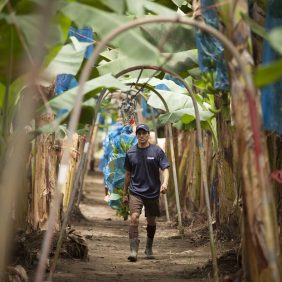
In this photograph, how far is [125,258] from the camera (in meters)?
10.0

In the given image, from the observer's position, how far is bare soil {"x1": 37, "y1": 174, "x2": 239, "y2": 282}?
26.5 feet

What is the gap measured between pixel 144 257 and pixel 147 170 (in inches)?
48.0

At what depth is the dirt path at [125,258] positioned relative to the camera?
8.23 meters

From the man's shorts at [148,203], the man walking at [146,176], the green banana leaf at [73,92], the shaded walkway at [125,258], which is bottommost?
the shaded walkway at [125,258]

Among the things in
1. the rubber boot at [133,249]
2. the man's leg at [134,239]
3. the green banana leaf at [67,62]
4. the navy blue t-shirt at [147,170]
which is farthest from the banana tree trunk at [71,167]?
the green banana leaf at [67,62]

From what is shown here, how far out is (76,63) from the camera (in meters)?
7.02

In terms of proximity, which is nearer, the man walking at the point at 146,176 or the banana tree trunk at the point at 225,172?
the man walking at the point at 146,176

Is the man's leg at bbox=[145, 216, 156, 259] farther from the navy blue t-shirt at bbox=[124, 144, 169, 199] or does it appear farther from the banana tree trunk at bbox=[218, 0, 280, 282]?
the banana tree trunk at bbox=[218, 0, 280, 282]

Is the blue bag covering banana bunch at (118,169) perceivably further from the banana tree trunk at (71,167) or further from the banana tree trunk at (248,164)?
the banana tree trunk at (248,164)

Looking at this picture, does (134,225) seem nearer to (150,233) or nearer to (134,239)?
(134,239)

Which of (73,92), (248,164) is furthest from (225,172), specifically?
(248,164)

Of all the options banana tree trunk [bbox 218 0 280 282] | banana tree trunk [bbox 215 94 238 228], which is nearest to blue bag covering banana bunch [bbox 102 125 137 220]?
banana tree trunk [bbox 215 94 238 228]

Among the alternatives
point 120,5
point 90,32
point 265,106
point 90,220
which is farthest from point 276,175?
point 90,220

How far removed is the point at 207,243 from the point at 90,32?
12.0ft
